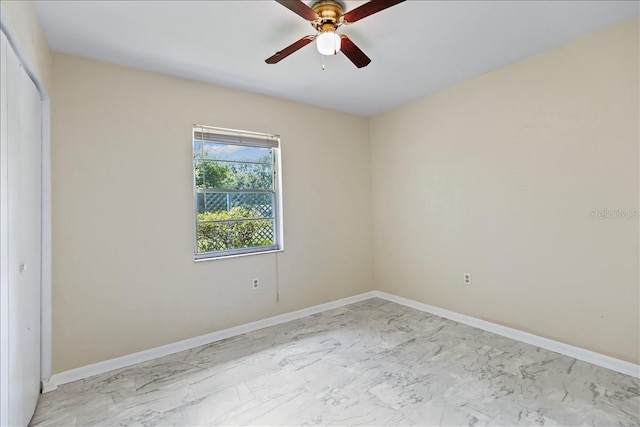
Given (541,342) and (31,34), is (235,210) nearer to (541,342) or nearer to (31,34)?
(31,34)

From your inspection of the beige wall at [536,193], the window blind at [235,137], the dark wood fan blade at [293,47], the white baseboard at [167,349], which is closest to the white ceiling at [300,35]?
the dark wood fan blade at [293,47]

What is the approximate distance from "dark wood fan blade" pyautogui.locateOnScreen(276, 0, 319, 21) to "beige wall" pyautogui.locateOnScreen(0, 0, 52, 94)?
1238 millimetres

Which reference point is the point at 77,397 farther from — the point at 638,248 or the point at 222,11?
the point at 638,248

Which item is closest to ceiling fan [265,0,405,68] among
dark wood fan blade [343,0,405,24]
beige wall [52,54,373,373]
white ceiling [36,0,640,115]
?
dark wood fan blade [343,0,405,24]

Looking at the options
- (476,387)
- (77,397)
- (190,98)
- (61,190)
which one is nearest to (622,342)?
(476,387)

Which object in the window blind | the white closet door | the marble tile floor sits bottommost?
the marble tile floor

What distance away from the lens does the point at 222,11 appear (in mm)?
1900

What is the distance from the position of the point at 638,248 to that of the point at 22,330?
397cm

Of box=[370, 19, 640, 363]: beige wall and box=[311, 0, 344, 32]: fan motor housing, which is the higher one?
box=[311, 0, 344, 32]: fan motor housing

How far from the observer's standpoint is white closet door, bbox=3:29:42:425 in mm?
1486

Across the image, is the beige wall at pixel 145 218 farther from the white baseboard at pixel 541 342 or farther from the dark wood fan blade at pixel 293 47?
the white baseboard at pixel 541 342

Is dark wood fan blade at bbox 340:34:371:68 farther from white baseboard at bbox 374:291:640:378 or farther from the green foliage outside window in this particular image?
white baseboard at bbox 374:291:640:378

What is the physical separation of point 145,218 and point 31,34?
141 cm

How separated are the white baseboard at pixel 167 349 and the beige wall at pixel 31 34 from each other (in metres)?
2.11
